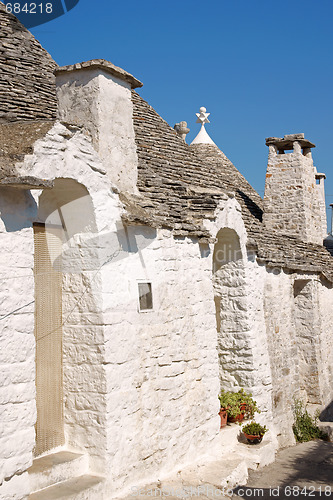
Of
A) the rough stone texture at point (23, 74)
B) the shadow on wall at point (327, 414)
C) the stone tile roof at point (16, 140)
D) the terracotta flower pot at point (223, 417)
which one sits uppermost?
the rough stone texture at point (23, 74)

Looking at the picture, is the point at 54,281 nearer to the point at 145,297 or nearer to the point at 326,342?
the point at 145,297

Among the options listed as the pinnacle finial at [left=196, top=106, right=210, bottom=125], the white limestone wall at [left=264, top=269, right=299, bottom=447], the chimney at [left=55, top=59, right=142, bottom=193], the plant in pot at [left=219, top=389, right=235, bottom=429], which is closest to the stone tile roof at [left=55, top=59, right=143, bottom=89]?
the chimney at [left=55, top=59, right=142, bottom=193]

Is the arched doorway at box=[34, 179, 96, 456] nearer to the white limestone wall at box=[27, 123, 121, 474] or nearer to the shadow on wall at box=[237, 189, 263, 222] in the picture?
the white limestone wall at box=[27, 123, 121, 474]

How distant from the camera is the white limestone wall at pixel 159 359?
555cm

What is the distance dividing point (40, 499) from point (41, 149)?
10.2 feet

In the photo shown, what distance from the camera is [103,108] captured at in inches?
245

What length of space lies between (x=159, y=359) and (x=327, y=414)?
634 cm

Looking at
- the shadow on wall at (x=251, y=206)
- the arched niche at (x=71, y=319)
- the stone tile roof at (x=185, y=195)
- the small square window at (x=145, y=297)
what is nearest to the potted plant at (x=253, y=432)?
the stone tile roof at (x=185, y=195)

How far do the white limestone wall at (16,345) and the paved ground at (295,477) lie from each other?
311 cm

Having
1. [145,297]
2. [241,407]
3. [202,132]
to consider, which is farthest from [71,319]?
[202,132]

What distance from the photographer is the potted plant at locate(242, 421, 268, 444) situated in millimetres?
7770

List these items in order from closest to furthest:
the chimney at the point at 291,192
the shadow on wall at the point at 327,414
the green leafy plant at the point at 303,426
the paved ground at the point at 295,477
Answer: the paved ground at the point at 295,477 < the green leafy plant at the point at 303,426 < the shadow on wall at the point at 327,414 < the chimney at the point at 291,192

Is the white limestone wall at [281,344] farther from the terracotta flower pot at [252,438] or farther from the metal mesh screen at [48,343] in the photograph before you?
the metal mesh screen at [48,343]

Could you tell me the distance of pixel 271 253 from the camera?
9.34 meters
